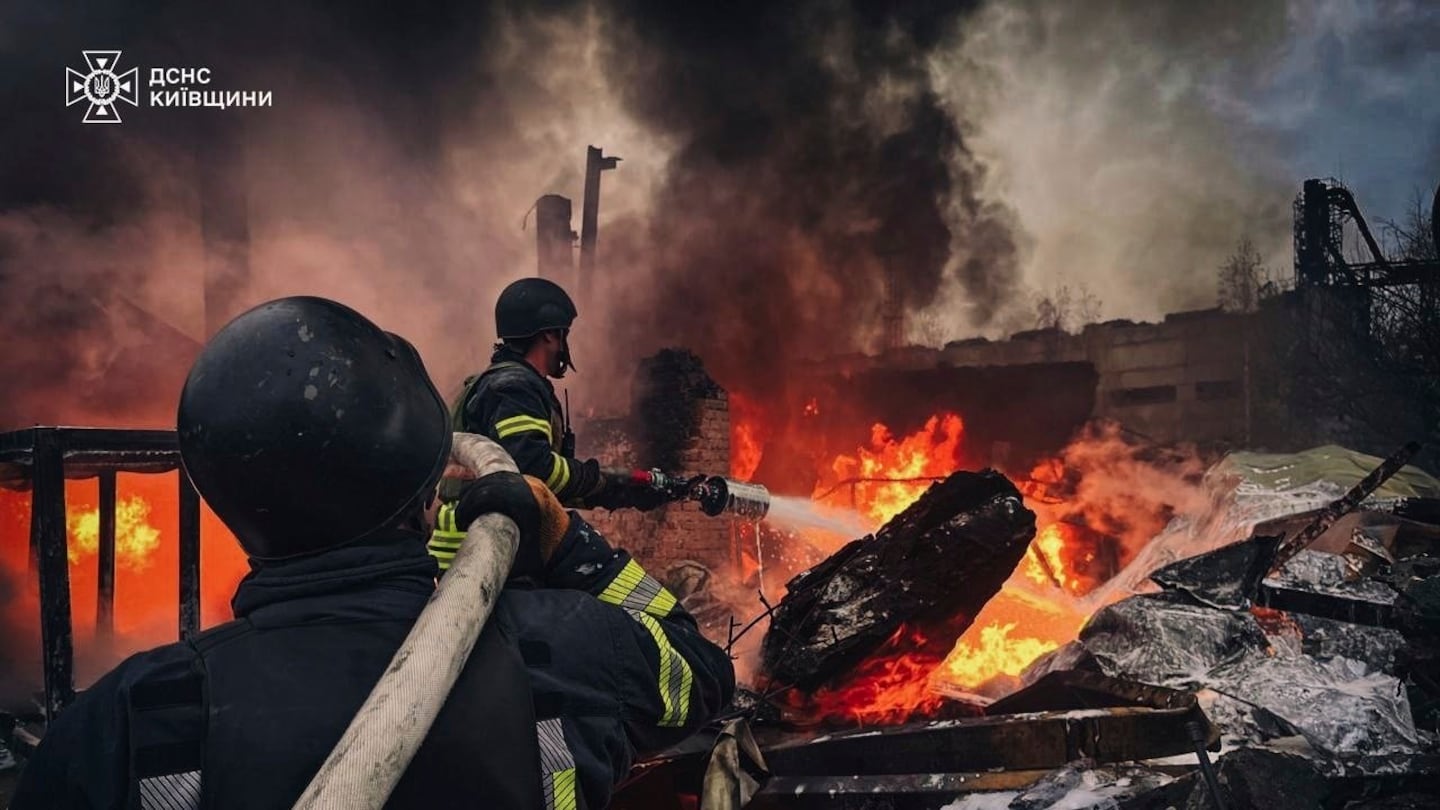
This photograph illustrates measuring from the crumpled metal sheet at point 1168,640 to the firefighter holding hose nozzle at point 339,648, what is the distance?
14.3 feet

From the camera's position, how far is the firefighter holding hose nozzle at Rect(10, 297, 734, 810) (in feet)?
3.86

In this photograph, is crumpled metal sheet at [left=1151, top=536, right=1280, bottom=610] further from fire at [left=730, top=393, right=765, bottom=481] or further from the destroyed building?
fire at [left=730, top=393, right=765, bottom=481]

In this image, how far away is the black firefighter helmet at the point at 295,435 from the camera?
4.44ft

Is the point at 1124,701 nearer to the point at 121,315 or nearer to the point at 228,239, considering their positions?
the point at 121,315

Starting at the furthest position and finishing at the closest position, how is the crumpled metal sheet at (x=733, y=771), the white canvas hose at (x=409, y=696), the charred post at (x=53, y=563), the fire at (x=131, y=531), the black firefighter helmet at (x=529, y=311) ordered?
the fire at (x=131, y=531), the black firefighter helmet at (x=529, y=311), the charred post at (x=53, y=563), the crumpled metal sheet at (x=733, y=771), the white canvas hose at (x=409, y=696)

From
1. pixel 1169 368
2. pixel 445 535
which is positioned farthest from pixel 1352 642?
pixel 1169 368

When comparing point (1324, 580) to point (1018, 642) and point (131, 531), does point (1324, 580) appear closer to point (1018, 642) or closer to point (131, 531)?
point (1018, 642)

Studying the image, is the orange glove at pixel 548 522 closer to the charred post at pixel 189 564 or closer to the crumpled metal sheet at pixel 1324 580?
the charred post at pixel 189 564

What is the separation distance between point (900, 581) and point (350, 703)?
3961 mm

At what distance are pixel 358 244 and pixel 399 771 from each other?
14769mm

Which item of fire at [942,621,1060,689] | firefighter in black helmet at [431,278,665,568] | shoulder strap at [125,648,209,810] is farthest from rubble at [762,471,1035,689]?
shoulder strap at [125,648,209,810]

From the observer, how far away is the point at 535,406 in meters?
3.88

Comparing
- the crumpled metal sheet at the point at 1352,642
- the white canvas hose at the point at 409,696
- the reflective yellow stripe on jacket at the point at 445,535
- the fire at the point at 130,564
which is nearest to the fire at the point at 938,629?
the crumpled metal sheet at the point at 1352,642

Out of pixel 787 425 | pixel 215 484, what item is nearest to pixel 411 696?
pixel 215 484
